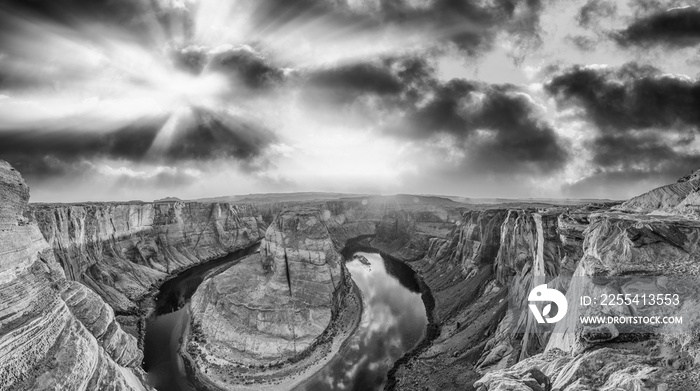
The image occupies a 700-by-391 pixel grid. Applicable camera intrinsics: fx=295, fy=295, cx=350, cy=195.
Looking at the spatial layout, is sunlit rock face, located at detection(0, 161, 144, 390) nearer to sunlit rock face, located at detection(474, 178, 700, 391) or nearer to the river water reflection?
the river water reflection

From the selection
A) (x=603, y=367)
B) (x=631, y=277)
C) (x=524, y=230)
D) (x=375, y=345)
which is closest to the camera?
(x=603, y=367)

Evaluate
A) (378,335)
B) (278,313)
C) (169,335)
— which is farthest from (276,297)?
(169,335)

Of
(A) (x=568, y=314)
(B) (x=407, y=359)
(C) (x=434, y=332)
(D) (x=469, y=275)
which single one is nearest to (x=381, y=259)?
(D) (x=469, y=275)

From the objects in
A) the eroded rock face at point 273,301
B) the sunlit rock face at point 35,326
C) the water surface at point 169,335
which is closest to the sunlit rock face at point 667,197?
the eroded rock face at point 273,301

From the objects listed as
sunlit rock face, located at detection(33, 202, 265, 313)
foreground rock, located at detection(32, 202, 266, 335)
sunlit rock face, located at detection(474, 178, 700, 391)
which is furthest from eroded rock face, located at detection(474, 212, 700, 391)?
sunlit rock face, located at detection(33, 202, 265, 313)

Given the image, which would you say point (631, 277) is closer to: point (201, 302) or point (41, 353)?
point (41, 353)

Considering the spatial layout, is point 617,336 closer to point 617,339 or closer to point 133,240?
point 617,339

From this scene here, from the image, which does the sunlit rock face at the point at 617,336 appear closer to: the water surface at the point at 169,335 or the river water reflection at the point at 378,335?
the river water reflection at the point at 378,335
